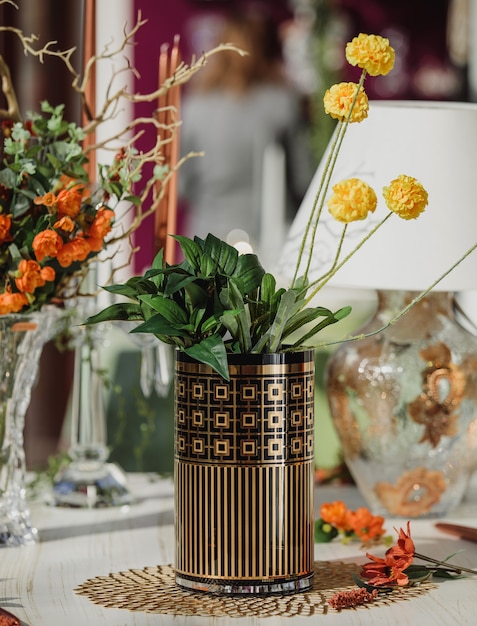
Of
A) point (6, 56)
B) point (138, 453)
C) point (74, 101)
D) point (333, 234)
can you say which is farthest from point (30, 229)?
point (74, 101)

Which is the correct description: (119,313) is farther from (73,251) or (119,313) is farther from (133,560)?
(133,560)

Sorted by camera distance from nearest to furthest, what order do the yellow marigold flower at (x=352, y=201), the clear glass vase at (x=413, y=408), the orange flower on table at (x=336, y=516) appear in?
the yellow marigold flower at (x=352, y=201), the orange flower on table at (x=336, y=516), the clear glass vase at (x=413, y=408)

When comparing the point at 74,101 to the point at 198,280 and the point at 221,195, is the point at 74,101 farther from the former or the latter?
the point at 198,280

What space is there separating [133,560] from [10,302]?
0.93 feet

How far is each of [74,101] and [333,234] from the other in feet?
8.72

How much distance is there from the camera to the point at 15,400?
1.23 metres

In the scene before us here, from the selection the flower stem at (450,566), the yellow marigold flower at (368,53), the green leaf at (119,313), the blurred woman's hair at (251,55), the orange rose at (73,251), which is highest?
the blurred woman's hair at (251,55)

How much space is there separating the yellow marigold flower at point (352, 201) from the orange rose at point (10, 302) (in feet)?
1.20

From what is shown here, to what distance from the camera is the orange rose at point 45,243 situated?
3.59ft

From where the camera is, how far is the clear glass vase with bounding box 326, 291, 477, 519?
52.5 inches

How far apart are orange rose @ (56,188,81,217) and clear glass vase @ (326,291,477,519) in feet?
1.33

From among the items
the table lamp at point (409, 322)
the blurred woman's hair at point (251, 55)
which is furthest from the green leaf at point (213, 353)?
the blurred woman's hair at point (251, 55)

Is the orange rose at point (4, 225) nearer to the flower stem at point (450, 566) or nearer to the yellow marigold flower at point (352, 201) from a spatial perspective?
the yellow marigold flower at point (352, 201)

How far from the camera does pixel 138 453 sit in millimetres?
1590
